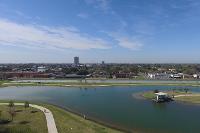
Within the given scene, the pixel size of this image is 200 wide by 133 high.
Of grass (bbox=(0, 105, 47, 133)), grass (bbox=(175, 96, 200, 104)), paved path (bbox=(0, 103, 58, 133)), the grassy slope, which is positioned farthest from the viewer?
grass (bbox=(175, 96, 200, 104))

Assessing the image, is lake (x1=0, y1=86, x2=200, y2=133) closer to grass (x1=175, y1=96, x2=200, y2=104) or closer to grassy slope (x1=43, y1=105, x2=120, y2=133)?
grassy slope (x1=43, y1=105, x2=120, y2=133)

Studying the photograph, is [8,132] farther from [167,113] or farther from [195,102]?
[195,102]

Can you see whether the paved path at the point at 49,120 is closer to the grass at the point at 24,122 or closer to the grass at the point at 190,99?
the grass at the point at 24,122

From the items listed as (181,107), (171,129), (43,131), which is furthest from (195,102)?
(43,131)

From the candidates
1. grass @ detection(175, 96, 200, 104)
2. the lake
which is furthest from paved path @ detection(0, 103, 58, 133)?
grass @ detection(175, 96, 200, 104)

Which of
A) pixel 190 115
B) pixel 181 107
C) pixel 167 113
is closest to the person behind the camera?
pixel 190 115

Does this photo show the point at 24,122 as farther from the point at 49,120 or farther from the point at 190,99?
the point at 190,99

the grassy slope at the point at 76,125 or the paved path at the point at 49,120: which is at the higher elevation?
the paved path at the point at 49,120

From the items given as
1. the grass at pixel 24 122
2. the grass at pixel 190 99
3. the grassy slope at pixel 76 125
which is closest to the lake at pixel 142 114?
the grassy slope at pixel 76 125
